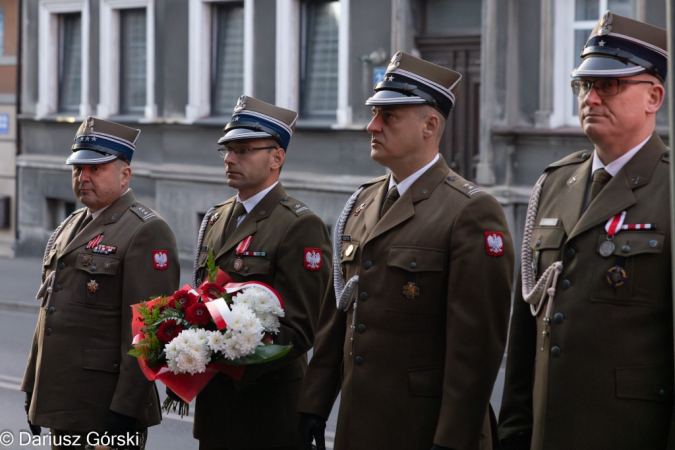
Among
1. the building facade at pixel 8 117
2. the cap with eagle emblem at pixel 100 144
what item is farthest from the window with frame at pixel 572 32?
the building facade at pixel 8 117

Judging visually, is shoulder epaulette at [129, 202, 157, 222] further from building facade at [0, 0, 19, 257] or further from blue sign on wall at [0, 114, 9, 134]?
blue sign on wall at [0, 114, 9, 134]

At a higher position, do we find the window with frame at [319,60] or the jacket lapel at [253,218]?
the window with frame at [319,60]

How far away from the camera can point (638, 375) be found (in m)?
3.61

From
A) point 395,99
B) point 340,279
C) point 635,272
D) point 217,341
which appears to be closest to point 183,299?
point 217,341

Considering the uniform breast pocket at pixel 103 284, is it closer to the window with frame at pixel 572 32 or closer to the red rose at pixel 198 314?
the red rose at pixel 198 314

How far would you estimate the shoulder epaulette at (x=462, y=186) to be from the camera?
422 centimetres

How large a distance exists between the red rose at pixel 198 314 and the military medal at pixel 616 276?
172 centimetres

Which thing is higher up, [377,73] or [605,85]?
[377,73]

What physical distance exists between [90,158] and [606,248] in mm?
2960

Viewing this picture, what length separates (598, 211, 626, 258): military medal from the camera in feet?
12.1

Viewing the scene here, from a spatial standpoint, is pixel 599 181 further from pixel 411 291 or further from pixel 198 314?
pixel 198 314

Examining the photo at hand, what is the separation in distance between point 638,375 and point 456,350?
68 centimetres

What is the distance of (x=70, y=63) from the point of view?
20922mm

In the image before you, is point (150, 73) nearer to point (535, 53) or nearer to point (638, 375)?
point (535, 53)
